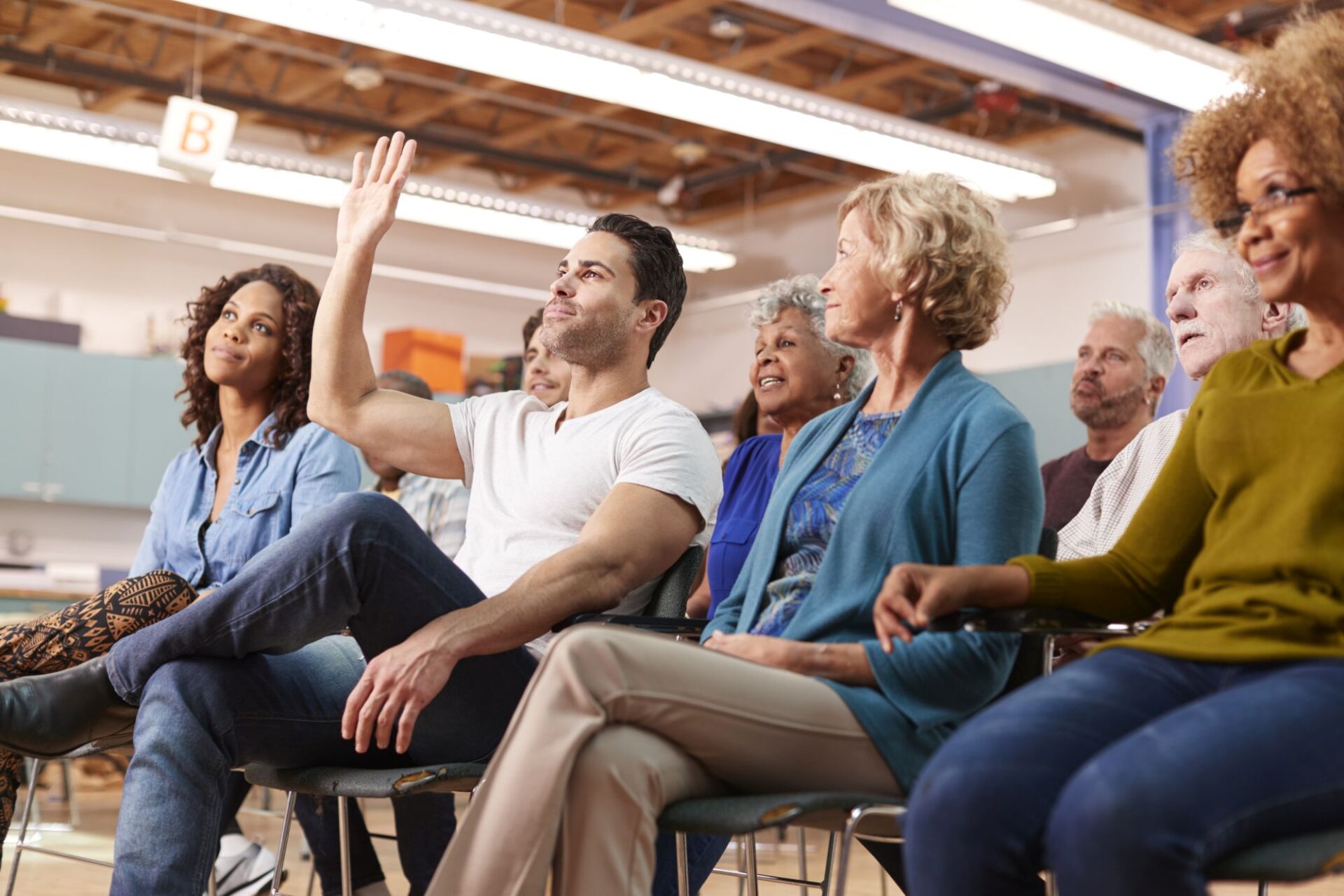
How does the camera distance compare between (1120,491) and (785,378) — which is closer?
(1120,491)

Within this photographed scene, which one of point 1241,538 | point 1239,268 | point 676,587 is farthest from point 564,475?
point 1239,268

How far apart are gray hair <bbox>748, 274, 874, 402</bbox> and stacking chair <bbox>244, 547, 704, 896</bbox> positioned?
90cm

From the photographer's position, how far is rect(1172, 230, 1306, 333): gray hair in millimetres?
2547

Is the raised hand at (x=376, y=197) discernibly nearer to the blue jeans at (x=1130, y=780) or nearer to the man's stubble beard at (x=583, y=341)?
the man's stubble beard at (x=583, y=341)

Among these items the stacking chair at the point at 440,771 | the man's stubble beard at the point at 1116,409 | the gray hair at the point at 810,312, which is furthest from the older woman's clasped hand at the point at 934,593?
the man's stubble beard at the point at 1116,409

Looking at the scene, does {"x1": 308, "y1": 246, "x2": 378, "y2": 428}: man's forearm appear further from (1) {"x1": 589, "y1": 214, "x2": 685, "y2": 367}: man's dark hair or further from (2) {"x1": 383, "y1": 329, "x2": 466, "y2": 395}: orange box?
(2) {"x1": 383, "y1": 329, "x2": 466, "y2": 395}: orange box

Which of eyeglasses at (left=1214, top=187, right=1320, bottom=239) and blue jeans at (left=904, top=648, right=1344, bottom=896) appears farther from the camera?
eyeglasses at (left=1214, top=187, right=1320, bottom=239)

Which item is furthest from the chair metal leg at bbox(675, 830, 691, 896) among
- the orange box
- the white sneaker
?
the orange box

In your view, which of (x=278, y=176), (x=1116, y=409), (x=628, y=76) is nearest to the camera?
(x=1116, y=409)

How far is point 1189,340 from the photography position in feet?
8.83

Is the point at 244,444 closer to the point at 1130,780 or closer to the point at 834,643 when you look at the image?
the point at 834,643

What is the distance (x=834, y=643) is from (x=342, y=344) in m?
1.03

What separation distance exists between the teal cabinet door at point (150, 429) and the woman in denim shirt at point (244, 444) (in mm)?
5415

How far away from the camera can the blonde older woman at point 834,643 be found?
1483 mm
